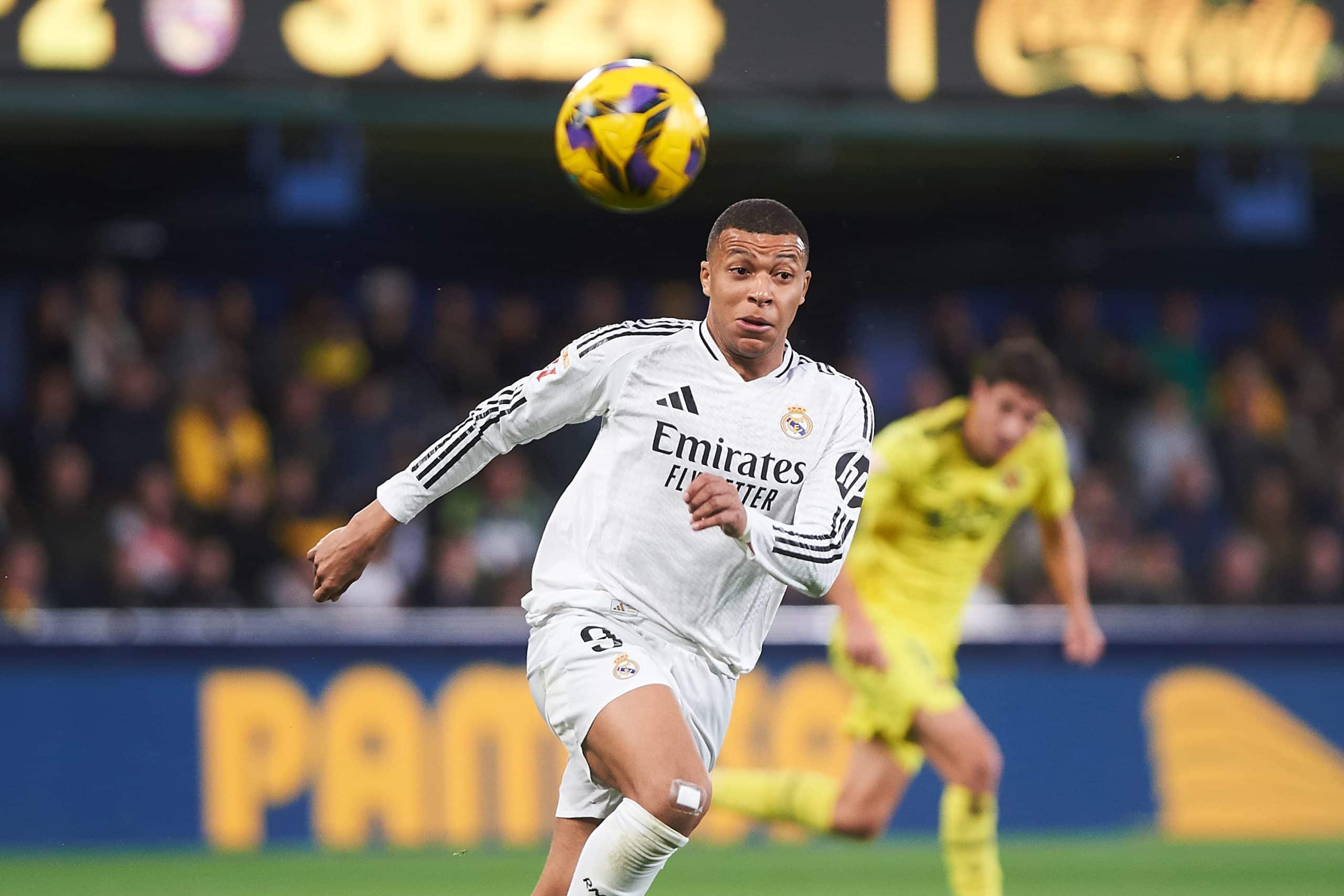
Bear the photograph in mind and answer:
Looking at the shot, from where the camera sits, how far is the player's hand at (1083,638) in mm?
7859

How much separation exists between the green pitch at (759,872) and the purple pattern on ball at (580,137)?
4.24 metres

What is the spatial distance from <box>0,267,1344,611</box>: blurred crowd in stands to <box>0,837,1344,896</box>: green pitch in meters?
1.85

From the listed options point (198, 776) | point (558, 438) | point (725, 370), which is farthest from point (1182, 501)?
point (725, 370)

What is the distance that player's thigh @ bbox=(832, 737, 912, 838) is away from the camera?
7.85 metres

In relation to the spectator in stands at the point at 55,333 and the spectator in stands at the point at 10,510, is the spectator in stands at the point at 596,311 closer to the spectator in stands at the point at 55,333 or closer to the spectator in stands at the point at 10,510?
the spectator in stands at the point at 55,333

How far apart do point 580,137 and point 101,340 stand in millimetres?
7959

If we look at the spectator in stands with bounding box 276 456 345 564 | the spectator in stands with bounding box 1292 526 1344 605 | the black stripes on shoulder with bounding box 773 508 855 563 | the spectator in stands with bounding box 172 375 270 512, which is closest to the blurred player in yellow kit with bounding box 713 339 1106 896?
the black stripes on shoulder with bounding box 773 508 855 563

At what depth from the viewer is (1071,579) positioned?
26.6 ft

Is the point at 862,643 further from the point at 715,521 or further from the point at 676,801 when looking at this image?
the point at 715,521

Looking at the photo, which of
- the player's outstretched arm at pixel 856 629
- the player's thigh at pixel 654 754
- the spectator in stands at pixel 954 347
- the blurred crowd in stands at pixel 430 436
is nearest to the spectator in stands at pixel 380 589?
the blurred crowd in stands at pixel 430 436

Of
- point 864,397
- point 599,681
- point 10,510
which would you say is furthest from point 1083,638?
point 10,510

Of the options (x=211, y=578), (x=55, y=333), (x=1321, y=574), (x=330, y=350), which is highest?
(x=55, y=333)

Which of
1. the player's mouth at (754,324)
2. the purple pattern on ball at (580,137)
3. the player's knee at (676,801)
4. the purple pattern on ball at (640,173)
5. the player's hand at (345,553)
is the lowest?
the player's knee at (676,801)

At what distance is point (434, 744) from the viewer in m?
11.0
